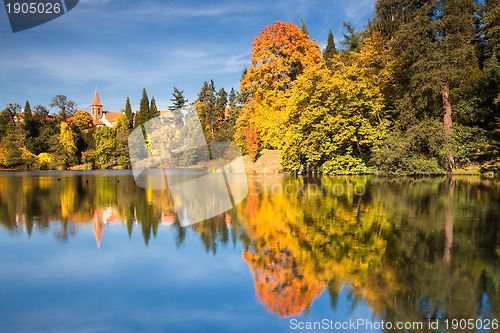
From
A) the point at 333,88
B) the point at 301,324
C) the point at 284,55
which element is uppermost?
the point at 284,55

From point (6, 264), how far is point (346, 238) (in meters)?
5.51

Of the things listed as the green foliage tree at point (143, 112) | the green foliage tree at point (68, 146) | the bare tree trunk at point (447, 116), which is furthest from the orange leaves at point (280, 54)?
the green foliage tree at point (68, 146)

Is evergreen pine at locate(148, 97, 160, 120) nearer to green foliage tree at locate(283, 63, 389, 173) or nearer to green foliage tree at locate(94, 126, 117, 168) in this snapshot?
green foliage tree at locate(94, 126, 117, 168)

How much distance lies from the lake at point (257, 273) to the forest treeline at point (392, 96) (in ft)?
48.1

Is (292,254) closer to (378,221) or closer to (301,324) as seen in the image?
(301,324)


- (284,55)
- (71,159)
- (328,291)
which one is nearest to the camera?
(328,291)

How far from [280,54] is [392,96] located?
11.0m

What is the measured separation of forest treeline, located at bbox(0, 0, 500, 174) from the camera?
21.0 meters

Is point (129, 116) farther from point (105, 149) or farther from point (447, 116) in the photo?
point (447, 116)

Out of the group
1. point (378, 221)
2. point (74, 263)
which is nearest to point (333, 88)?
point (378, 221)

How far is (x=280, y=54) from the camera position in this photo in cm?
3145

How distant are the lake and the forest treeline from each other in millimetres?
14666

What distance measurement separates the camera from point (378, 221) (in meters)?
7.63

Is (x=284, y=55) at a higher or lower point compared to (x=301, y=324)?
higher
